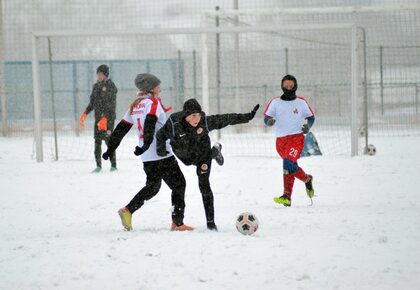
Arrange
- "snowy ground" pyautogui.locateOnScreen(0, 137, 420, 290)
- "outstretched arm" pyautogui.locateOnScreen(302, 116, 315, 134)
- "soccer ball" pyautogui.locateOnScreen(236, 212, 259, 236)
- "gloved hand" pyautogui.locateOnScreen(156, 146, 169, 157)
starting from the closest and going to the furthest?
"snowy ground" pyautogui.locateOnScreen(0, 137, 420, 290) → "soccer ball" pyautogui.locateOnScreen(236, 212, 259, 236) → "gloved hand" pyautogui.locateOnScreen(156, 146, 169, 157) → "outstretched arm" pyautogui.locateOnScreen(302, 116, 315, 134)

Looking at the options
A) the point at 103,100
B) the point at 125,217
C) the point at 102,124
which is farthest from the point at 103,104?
the point at 125,217

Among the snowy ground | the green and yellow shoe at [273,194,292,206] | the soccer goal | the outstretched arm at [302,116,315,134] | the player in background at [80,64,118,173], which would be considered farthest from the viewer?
the soccer goal

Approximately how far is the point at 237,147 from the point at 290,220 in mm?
10231

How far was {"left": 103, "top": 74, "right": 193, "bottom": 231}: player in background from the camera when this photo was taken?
245 inches

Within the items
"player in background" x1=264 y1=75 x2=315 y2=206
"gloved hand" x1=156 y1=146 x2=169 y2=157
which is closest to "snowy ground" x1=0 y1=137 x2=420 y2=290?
"player in background" x1=264 y1=75 x2=315 y2=206

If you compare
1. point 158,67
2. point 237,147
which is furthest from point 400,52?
point 158,67

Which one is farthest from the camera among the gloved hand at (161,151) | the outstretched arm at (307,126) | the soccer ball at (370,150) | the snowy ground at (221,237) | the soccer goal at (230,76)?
the soccer goal at (230,76)

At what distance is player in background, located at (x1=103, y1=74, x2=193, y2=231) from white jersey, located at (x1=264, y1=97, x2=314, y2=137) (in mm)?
2070

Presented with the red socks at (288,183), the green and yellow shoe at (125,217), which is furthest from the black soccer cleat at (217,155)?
the red socks at (288,183)

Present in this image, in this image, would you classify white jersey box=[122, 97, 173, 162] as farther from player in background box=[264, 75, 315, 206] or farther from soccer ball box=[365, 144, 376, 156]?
soccer ball box=[365, 144, 376, 156]

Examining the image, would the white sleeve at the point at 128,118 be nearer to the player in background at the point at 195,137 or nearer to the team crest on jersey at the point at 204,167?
the player in background at the point at 195,137

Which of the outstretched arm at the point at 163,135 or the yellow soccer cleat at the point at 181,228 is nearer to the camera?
the outstretched arm at the point at 163,135

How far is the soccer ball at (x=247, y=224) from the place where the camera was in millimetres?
5867

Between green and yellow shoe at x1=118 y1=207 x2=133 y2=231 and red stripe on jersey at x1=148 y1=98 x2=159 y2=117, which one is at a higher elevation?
red stripe on jersey at x1=148 y1=98 x2=159 y2=117
